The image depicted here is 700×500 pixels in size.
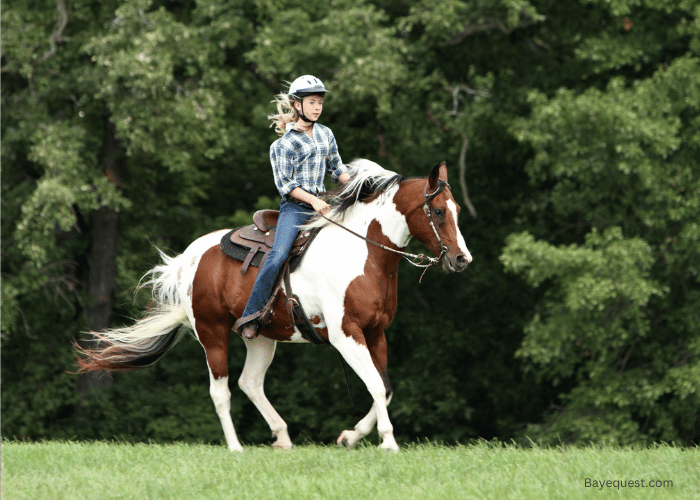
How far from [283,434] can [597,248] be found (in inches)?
265

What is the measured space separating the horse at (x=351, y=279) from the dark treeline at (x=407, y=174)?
5525 mm

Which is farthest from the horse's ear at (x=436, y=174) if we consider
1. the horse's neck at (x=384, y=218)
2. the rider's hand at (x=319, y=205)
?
the rider's hand at (x=319, y=205)

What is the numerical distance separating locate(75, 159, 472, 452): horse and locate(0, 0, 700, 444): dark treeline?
218 inches

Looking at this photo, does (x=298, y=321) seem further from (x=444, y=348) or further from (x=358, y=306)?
(x=444, y=348)

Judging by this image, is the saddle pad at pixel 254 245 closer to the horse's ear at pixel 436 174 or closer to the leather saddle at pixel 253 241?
the leather saddle at pixel 253 241

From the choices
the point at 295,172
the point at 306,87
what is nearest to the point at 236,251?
the point at 295,172

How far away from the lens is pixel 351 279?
249 inches

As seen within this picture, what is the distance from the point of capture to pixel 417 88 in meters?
14.1

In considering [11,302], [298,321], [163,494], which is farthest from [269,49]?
[163,494]

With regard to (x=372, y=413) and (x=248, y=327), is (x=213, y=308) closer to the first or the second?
(x=248, y=327)

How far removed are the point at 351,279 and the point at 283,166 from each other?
1.11m

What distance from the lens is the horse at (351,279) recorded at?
6160 millimetres

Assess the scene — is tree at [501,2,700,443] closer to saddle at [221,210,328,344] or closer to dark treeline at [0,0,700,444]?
dark treeline at [0,0,700,444]

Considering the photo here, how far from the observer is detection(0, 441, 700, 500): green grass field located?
481cm
